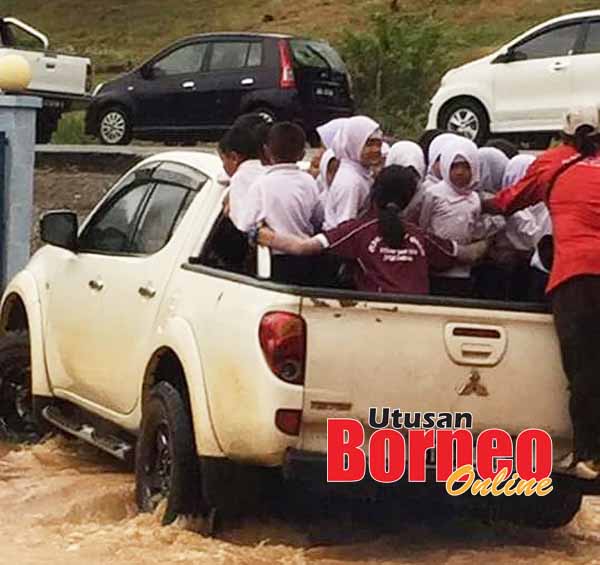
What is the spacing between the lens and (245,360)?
6.44 meters

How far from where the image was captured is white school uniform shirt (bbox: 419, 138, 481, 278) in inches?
292

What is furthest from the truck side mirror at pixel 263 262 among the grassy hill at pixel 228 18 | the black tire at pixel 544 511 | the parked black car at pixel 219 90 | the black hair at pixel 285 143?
the grassy hill at pixel 228 18

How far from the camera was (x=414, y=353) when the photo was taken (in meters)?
6.42

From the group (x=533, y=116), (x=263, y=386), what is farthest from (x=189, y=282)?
(x=533, y=116)

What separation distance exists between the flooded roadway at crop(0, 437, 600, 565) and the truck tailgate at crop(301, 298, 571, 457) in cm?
69

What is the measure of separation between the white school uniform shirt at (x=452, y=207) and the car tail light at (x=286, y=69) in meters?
15.5

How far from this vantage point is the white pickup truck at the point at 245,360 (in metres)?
6.38

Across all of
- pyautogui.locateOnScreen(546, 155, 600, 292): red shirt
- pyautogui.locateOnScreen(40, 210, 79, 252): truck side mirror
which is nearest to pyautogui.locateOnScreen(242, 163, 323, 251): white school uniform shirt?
pyautogui.locateOnScreen(546, 155, 600, 292): red shirt

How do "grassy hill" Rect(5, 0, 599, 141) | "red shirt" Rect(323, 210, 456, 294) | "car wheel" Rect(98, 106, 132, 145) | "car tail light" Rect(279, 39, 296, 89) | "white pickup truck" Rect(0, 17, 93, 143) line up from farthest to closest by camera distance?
1. "grassy hill" Rect(5, 0, 599, 141)
2. "car wheel" Rect(98, 106, 132, 145)
3. "car tail light" Rect(279, 39, 296, 89)
4. "white pickup truck" Rect(0, 17, 93, 143)
5. "red shirt" Rect(323, 210, 456, 294)

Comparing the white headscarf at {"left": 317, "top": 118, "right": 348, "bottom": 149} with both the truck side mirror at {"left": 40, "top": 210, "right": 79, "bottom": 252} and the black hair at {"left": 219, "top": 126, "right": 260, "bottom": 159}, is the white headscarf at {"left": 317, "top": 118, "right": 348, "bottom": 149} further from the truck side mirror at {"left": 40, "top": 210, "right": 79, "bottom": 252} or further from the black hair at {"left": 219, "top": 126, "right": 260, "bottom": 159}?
the truck side mirror at {"left": 40, "top": 210, "right": 79, "bottom": 252}

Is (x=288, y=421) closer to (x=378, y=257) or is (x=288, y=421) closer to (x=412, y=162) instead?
(x=378, y=257)

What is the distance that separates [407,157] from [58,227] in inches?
71.3

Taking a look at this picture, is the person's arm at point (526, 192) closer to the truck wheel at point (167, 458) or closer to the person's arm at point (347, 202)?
the person's arm at point (347, 202)

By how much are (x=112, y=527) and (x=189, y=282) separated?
41.4 inches
